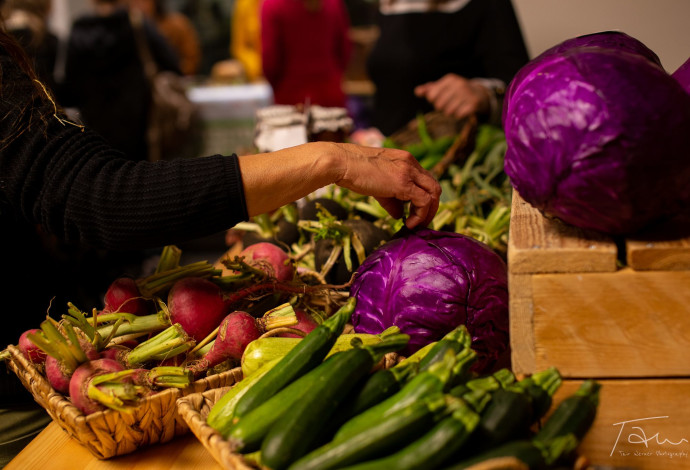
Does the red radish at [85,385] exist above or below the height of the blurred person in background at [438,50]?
below

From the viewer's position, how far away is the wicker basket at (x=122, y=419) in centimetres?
130

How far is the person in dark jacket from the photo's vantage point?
149cm

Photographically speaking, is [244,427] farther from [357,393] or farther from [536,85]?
[536,85]

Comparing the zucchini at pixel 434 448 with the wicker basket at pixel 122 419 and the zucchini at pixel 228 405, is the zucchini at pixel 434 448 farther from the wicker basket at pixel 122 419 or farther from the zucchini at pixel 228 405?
the wicker basket at pixel 122 419

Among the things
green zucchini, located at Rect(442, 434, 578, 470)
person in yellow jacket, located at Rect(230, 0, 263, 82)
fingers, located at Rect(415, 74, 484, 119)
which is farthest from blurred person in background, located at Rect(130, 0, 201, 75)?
green zucchini, located at Rect(442, 434, 578, 470)

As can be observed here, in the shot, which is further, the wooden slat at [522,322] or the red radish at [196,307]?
the red radish at [196,307]

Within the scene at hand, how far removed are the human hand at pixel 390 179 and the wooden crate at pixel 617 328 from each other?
0.49m

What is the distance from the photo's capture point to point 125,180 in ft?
4.93

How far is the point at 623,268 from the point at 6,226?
1644mm

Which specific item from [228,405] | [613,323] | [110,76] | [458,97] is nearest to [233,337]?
[228,405]

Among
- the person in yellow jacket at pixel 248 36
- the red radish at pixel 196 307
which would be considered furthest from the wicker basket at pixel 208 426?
the person in yellow jacket at pixel 248 36

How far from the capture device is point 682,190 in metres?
1.14

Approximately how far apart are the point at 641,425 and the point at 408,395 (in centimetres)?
54

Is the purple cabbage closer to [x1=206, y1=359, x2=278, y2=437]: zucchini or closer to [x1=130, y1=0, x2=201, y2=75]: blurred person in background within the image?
[x1=206, y1=359, x2=278, y2=437]: zucchini
